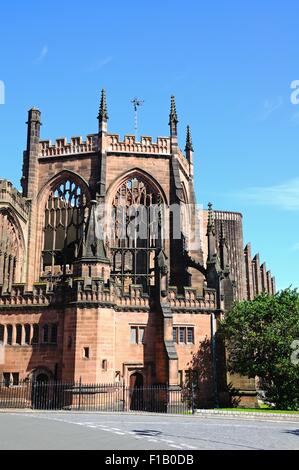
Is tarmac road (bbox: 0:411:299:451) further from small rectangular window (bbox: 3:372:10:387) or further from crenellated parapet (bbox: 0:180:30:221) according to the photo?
crenellated parapet (bbox: 0:180:30:221)

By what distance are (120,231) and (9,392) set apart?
16.1 meters

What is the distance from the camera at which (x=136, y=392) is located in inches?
1455

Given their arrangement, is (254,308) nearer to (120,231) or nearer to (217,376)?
(217,376)

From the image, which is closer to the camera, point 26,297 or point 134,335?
point 26,297

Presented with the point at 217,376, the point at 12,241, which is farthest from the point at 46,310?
the point at 217,376

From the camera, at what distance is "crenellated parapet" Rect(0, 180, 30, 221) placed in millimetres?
41000

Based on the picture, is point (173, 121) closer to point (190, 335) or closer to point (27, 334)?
point (190, 335)

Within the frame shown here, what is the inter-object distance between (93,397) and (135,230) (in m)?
16.5

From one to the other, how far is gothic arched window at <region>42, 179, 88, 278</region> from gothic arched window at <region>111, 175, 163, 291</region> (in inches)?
120

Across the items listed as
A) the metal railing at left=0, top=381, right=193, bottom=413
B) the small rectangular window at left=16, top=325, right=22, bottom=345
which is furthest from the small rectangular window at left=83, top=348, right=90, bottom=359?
the small rectangular window at left=16, top=325, right=22, bottom=345

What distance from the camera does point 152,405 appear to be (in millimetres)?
35719

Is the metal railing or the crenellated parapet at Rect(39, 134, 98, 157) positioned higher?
the crenellated parapet at Rect(39, 134, 98, 157)

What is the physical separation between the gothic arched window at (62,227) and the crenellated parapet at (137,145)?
15.9ft

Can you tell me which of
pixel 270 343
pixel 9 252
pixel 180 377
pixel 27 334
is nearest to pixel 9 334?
pixel 27 334
